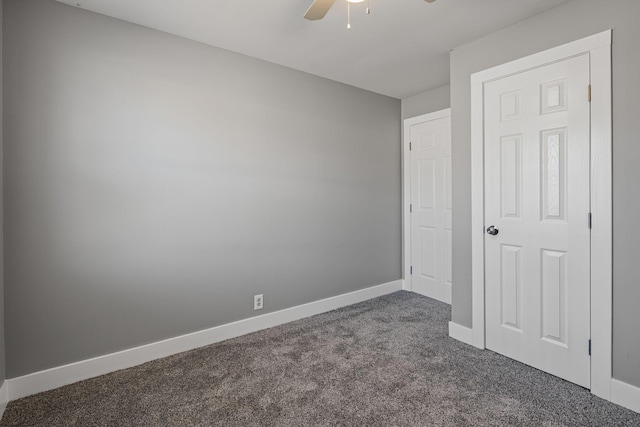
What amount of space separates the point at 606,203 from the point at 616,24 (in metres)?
1.06

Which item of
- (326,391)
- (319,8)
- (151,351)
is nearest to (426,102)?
(319,8)

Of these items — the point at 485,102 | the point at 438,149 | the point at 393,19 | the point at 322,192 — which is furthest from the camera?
the point at 438,149

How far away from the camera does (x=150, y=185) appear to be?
238cm

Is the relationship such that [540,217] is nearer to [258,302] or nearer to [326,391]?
[326,391]

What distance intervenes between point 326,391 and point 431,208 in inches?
101

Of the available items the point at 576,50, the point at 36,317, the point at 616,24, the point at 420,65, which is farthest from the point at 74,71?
the point at 616,24

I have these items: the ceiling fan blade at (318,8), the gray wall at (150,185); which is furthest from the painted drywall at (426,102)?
the ceiling fan blade at (318,8)

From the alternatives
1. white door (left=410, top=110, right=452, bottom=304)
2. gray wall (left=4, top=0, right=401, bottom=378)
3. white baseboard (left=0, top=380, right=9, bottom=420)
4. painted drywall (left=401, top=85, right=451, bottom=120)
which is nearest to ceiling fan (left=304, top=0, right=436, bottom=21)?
gray wall (left=4, top=0, right=401, bottom=378)

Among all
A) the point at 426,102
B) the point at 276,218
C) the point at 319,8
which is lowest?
→ the point at 276,218

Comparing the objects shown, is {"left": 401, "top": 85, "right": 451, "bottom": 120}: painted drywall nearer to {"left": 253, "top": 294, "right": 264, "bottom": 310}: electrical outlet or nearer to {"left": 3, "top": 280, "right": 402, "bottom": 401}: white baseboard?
{"left": 3, "top": 280, "right": 402, "bottom": 401}: white baseboard

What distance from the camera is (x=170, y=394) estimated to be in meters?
1.97

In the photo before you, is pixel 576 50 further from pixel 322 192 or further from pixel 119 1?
pixel 119 1

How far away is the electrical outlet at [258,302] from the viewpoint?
2.93 m

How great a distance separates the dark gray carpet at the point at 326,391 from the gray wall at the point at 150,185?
336 millimetres
